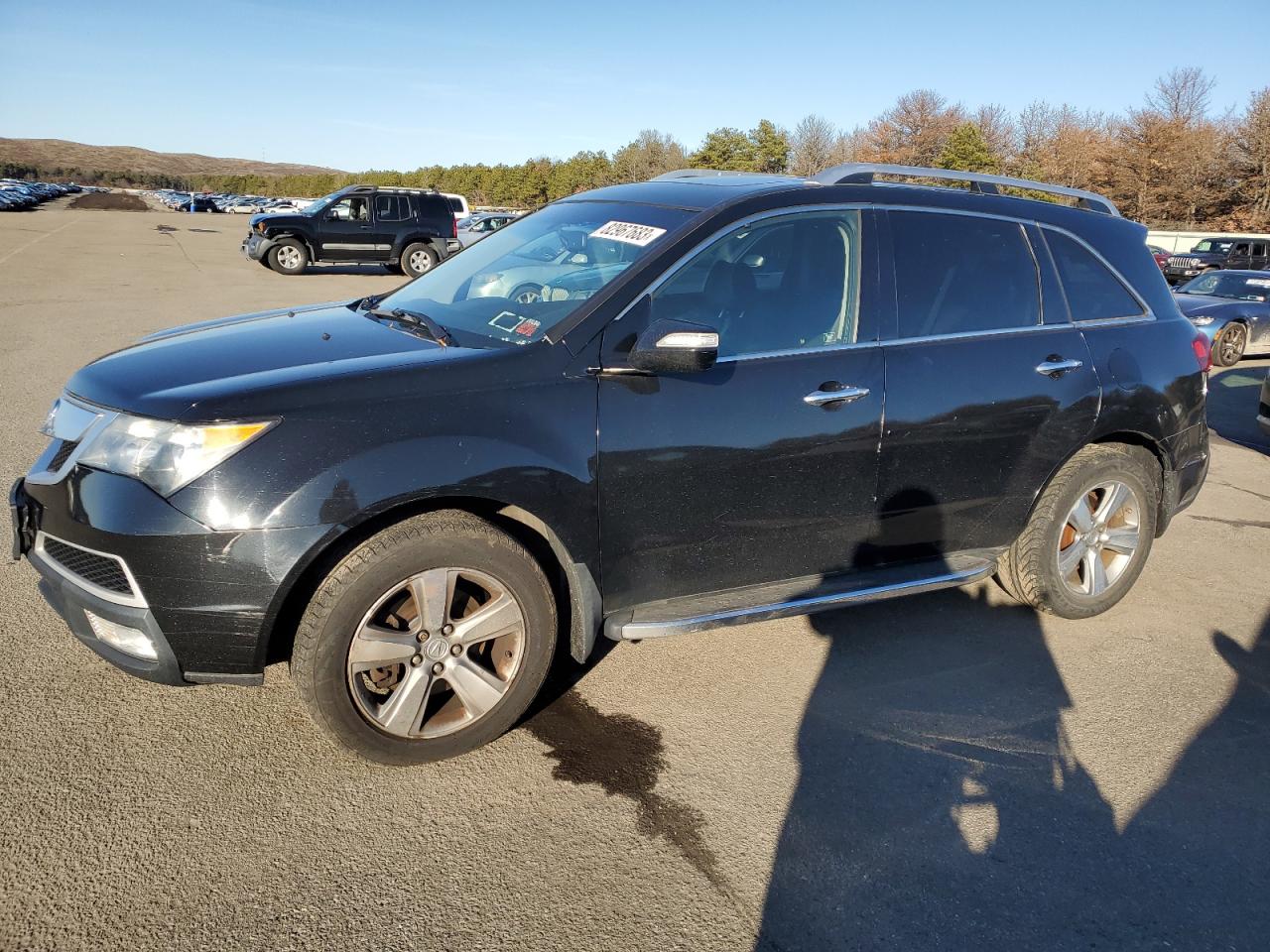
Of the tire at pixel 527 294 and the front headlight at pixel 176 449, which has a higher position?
the tire at pixel 527 294

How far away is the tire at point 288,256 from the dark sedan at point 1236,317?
18.3 meters

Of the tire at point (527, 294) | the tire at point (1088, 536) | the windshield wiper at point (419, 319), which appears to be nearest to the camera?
the windshield wiper at point (419, 319)

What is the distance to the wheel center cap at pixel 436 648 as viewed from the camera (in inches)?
121

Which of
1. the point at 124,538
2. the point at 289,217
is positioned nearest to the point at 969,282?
the point at 124,538

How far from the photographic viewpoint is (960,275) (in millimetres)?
4070

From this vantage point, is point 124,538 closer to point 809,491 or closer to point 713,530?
point 713,530

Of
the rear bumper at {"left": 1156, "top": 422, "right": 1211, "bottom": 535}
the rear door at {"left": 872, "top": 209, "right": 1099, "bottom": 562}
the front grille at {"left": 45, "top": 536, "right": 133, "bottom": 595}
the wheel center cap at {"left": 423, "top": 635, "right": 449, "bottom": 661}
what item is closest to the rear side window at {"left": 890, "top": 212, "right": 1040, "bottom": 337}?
the rear door at {"left": 872, "top": 209, "right": 1099, "bottom": 562}

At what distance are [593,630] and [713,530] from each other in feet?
1.85

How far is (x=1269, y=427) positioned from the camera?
8.08m

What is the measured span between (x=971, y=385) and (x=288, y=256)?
21.5 metres

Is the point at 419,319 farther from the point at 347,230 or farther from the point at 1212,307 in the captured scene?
the point at 347,230

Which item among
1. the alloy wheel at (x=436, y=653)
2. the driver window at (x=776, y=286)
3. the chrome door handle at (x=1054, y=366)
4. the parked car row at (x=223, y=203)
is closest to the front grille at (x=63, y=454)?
the alloy wheel at (x=436, y=653)

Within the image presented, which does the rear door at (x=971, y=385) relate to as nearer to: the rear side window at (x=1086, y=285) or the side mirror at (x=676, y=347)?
the rear side window at (x=1086, y=285)

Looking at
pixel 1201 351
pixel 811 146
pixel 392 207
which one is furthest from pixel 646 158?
pixel 1201 351
